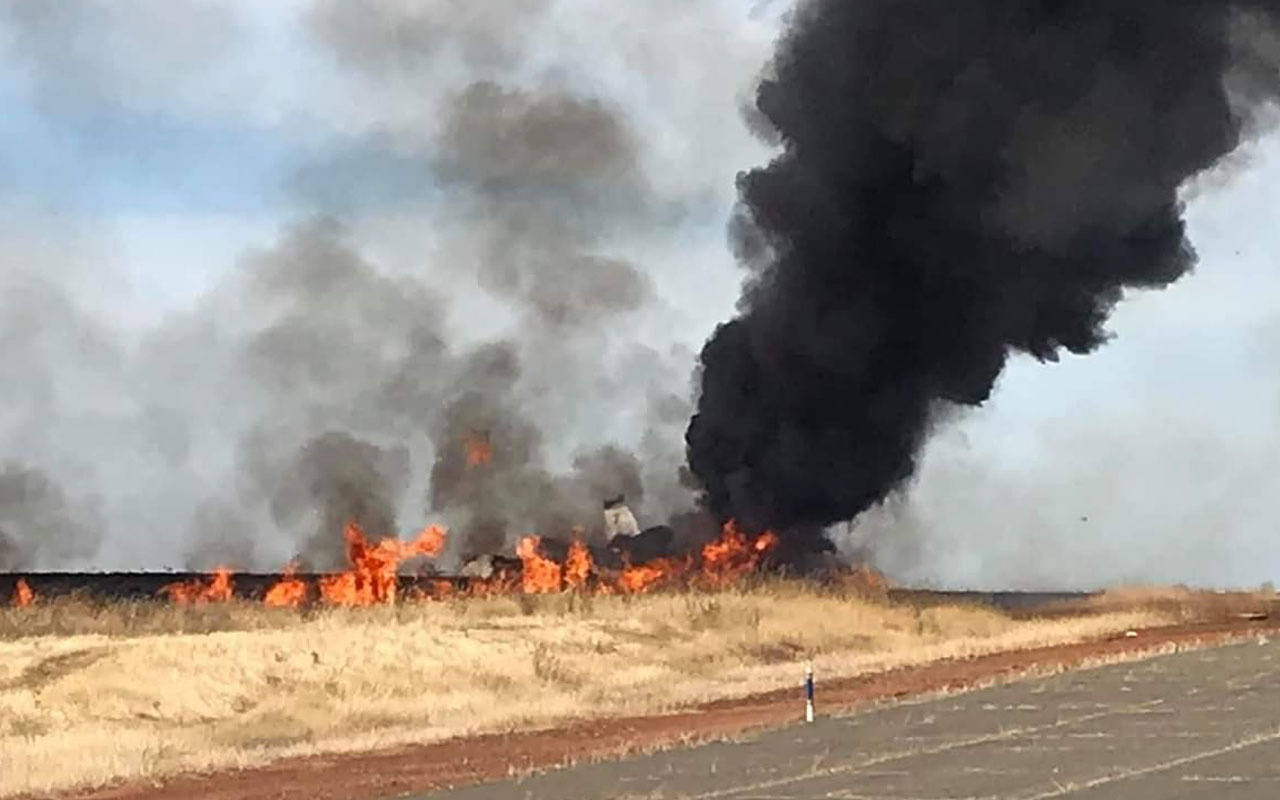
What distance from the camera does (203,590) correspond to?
218 feet

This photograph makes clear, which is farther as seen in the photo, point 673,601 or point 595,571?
point 595,571

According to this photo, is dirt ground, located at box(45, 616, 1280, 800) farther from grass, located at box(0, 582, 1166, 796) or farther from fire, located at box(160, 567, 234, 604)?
fire, located at box(160, 567, 234, 604)

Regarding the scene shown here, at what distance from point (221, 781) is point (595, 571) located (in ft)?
132

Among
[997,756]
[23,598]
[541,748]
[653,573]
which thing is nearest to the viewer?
[997,756]

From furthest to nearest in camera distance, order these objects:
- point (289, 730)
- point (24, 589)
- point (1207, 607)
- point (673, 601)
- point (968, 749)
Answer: point (1207, 607) → point (24, 589) → point (673, 601) → point (289, 730) → point (968, 749)

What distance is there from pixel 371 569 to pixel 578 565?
7.06 meters

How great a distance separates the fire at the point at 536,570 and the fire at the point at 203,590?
972 centimetres

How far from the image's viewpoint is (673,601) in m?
48.0

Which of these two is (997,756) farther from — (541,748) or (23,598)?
(23,598)

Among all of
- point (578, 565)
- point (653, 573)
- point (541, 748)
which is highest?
point (578, 565)

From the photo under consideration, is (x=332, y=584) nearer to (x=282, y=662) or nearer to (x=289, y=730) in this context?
(x=282, y=662)

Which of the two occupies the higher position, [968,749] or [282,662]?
[282,662]

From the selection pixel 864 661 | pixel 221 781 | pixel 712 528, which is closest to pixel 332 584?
pixel 712 528

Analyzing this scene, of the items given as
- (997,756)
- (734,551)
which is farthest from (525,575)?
(997,756)
